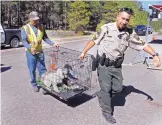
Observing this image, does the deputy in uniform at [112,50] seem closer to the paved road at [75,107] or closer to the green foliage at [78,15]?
the paved road at [75,107]

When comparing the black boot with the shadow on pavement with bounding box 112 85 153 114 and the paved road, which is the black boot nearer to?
the paved road

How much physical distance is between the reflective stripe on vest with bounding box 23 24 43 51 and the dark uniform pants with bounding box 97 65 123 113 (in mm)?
1770

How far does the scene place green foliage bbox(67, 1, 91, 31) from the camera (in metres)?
26.7

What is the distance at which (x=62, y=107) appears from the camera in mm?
5309

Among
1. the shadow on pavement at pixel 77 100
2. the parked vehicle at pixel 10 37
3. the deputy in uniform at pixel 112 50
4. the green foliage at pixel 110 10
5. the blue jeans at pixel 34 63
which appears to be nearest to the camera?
the deputy in uniform at pixel 112 50

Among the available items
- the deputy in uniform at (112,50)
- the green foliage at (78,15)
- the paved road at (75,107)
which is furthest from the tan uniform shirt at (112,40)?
the green foliage at (78,15)

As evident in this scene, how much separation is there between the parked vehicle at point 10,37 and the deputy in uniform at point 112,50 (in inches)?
411

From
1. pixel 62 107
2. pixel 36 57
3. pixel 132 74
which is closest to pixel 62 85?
pixel 62 107

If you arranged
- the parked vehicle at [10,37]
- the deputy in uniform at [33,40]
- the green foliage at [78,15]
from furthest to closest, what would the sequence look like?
the green foliage at [78,15], the parked vehicle at [10,37], the deputy in uniform at [33,40]

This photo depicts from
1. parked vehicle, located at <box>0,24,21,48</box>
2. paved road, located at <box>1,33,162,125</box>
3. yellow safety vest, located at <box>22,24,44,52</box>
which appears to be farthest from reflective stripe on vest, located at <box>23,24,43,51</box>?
parked vehicle, located at <box>0,24,21,48</box>

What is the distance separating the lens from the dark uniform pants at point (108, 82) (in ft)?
15.4

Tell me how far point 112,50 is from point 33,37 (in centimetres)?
204

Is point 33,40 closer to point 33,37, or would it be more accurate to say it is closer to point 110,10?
point 33,37

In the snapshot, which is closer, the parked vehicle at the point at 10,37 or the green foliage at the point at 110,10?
the parked vehicle at the point at 10,37
